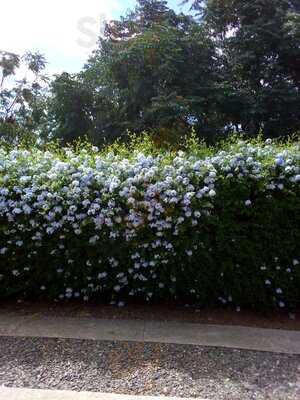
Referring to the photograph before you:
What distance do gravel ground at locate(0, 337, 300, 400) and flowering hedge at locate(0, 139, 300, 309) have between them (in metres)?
0.76

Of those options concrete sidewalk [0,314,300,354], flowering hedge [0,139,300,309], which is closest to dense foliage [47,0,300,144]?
flowering hedge [0,139,300,309]

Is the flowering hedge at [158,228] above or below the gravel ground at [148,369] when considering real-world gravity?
above

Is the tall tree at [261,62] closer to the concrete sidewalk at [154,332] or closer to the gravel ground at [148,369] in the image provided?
the concrete sidewalk at [154,332]

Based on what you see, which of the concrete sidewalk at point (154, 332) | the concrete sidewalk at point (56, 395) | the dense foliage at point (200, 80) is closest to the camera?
the concrete sidewalk at point (56, 395)

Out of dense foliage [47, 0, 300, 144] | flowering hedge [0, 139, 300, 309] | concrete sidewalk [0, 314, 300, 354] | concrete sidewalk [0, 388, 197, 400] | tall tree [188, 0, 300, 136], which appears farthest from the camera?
tall tree [188, 0, 300, 136]

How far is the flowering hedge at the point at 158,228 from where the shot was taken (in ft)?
12.2

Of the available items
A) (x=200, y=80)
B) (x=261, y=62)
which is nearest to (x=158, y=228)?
(x=200, y=80)

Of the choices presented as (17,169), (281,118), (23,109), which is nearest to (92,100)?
(23,109)

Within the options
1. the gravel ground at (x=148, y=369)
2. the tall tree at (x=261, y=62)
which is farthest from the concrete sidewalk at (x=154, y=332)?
the tall tree at (x=261, y=62)

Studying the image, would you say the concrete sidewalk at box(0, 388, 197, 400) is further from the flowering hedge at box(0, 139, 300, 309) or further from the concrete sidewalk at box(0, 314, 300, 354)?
the flowering hedge at box(0, 139, 300, 309)

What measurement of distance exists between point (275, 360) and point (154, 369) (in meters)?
0.83

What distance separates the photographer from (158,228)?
367 centimetres

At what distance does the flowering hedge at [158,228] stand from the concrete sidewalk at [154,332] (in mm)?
349

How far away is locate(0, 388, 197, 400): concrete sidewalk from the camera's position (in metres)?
2.51
